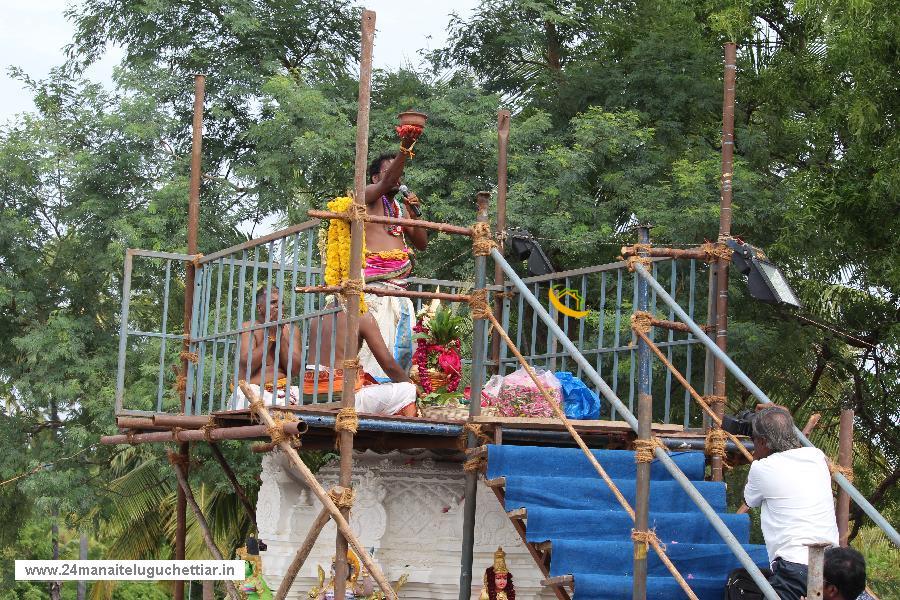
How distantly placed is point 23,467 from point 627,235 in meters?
7.82

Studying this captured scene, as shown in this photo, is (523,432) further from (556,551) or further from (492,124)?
(492,124)

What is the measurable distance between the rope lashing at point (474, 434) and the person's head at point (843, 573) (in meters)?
2.52

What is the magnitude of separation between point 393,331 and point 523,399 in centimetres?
137

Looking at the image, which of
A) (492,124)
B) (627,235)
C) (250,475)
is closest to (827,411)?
(627,235)

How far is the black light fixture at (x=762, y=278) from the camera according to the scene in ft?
28.7

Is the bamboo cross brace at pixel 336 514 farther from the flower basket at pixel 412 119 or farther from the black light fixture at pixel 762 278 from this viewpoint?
the black light fixture at pixel 762 278

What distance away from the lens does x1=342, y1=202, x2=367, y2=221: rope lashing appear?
8211 millimetres

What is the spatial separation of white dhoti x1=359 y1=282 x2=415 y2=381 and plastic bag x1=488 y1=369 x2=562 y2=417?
106cm

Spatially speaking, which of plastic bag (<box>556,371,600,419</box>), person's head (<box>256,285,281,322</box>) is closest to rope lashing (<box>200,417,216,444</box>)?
person's head (<box>256,285,281,322</box>)

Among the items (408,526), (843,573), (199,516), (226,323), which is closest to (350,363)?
(408,526)

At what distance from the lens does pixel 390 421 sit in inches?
332

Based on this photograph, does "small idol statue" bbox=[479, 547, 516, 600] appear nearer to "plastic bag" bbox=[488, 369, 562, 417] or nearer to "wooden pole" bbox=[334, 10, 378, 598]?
"plastic bag" bbox=[488, 369, 562, 417]

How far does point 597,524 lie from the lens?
793cm

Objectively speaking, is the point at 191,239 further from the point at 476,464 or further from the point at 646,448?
the point at 646,448
